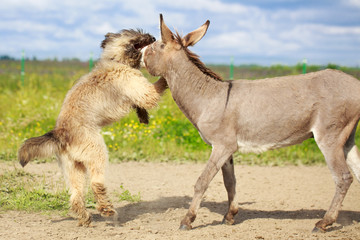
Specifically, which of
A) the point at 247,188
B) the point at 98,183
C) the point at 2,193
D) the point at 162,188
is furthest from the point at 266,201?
the point at 2,193

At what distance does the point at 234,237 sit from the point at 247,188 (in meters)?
2.92

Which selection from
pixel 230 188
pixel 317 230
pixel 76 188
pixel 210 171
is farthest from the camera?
pixel 230 188

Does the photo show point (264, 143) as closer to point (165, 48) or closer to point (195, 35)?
point (195, 35)

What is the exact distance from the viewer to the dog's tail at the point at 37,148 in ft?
17.6

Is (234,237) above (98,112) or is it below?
below

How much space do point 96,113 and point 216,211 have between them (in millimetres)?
2375

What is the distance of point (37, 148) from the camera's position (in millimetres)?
5418

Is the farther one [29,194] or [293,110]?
[29,194]

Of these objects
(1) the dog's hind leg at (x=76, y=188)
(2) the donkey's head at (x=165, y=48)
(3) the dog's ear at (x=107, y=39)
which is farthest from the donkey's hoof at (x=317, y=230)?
(3) the dog's ear at (x=107, y=39)

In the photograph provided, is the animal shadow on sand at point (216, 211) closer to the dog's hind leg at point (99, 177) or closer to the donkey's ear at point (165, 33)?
the dog's hind leg at point (99, 177)

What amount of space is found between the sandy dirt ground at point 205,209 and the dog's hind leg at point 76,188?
16cm

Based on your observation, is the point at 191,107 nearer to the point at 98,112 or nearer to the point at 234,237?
the point at 98,112

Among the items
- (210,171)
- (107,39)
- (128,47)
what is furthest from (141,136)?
(210,171)

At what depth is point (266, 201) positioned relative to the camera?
23.5 feet
